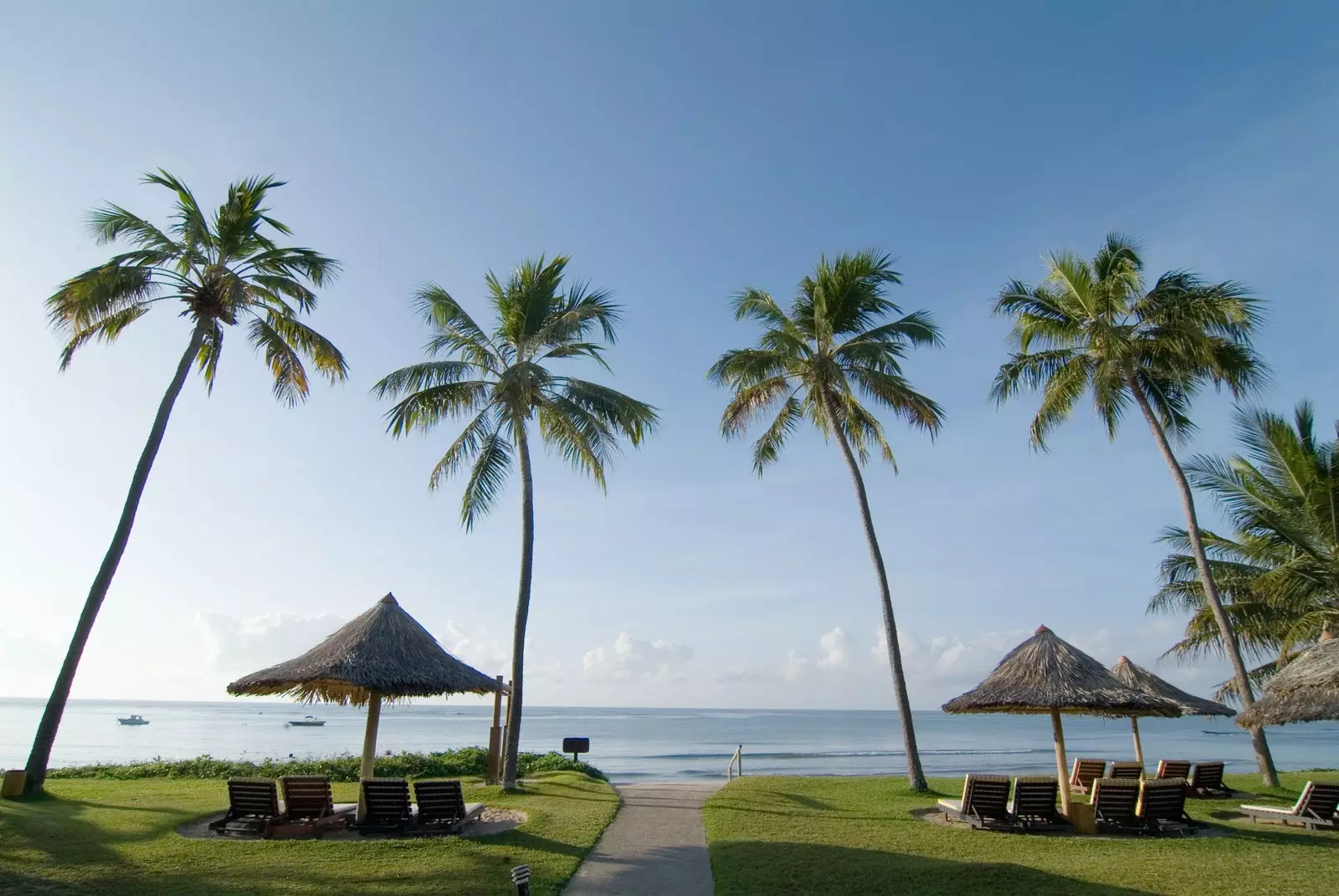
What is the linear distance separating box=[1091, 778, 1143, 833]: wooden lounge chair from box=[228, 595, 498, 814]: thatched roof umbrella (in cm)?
919

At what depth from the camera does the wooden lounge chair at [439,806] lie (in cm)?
1005

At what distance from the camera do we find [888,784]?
15633mm

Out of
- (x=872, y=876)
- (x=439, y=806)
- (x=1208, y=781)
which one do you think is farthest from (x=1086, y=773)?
(x=439, y=806)

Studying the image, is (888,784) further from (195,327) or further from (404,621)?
(195,327)

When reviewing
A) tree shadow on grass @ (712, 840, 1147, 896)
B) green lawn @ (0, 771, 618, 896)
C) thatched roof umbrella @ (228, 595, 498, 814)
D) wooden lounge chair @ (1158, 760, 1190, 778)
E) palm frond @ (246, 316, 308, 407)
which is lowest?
tree shadow on grass @ (712, 840, 1147, 896)

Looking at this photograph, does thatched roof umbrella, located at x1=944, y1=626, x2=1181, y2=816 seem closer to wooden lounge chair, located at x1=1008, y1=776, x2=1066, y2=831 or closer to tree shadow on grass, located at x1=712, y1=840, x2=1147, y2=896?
wooden lounge chair, located at x1=1008, y1=776, x2=1066, y2=831

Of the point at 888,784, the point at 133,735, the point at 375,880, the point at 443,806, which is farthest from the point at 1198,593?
the point at 133,735

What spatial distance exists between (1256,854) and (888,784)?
7.40 metres

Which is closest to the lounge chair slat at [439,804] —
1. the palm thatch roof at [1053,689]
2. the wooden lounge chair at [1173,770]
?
the palm thatch roof at [1053,689]

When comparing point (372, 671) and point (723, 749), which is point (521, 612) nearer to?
point (372, 671)

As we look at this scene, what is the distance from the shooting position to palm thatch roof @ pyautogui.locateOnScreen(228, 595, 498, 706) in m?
11.0

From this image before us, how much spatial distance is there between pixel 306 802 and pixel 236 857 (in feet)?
5.09

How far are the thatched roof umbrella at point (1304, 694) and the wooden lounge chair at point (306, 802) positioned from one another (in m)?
12.4

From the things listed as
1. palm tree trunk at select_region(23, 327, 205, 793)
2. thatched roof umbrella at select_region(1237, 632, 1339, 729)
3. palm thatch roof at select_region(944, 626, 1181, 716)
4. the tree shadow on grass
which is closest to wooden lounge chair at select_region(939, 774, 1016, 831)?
palm thatch roof at select_region(944, 626, 1181, 716)
